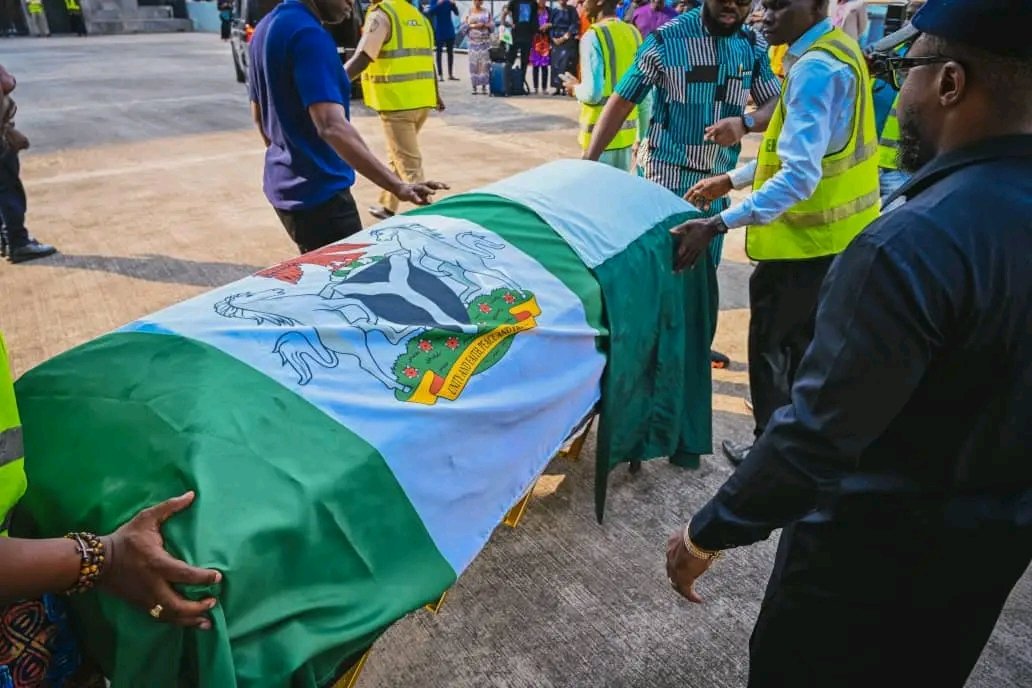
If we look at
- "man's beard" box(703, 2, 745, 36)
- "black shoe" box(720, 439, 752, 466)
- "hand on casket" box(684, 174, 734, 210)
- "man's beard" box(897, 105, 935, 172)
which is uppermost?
"man's beard" box(703, 2, 745, 36)

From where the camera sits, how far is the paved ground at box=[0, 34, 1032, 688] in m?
2.10

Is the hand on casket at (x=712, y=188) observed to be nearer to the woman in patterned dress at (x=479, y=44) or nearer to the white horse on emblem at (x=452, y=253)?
the white horse on emblem at (x=452, y=253)

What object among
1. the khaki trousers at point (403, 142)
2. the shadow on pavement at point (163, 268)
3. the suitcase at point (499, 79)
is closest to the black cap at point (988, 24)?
the shadow on pavement at point (163, 268)

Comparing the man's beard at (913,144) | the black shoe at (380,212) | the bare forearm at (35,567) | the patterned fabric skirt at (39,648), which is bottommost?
the black shoe at (380,212)

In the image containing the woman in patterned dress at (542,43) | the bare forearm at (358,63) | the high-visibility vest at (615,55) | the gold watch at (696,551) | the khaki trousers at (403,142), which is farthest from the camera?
the woman in patterned dress at (542,43)

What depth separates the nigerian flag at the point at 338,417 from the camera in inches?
48.9

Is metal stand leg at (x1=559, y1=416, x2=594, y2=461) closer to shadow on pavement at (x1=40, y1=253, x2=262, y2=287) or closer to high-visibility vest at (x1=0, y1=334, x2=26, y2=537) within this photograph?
high-visibility vest at (x1=0, y1=334, x2=26, y2=537)

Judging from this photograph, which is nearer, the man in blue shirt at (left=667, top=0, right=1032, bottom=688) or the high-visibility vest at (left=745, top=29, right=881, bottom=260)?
the man in blue shirt at (left=667, top=0, right=1032, bottom=688)

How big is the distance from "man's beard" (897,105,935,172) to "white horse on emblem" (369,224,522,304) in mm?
1028

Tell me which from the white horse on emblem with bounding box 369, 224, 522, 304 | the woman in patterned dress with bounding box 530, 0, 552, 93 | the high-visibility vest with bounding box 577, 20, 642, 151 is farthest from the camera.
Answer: the woman in patterned dress with bounding box 530, 0, 552, 93

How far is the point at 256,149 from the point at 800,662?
324 inches

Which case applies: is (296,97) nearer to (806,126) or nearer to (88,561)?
(806,126)

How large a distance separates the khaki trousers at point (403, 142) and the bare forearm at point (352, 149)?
2.61m

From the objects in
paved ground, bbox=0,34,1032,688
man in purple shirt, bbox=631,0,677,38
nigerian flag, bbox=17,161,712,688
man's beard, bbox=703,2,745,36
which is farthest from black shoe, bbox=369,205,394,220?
man in purple shirt, bbox=631,0,677,38
